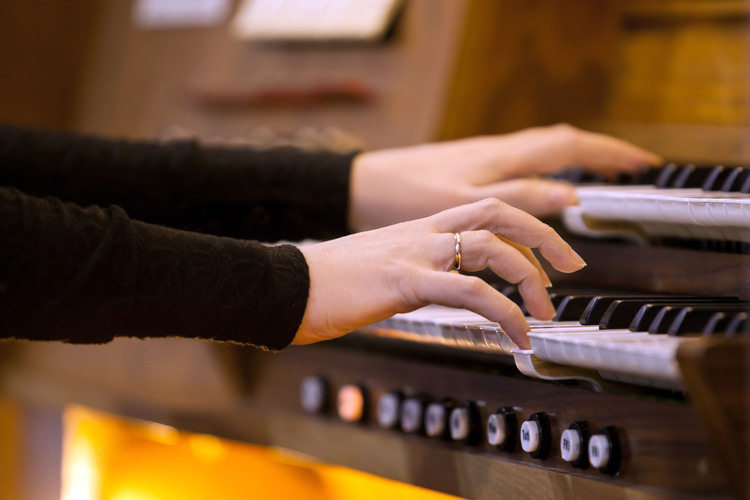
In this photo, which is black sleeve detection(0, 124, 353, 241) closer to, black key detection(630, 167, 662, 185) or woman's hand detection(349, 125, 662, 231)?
woman's hand detection(349, 125, 662, 231)

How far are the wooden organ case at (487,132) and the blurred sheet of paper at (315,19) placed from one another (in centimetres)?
3

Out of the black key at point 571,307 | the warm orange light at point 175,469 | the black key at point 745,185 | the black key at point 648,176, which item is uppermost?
the black key at point 745,185

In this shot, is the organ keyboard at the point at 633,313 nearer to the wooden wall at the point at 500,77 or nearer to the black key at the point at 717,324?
the black key at the point at 717,324

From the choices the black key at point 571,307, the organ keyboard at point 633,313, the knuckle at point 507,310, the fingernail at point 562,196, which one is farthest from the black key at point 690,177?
the knuckle at point 507,310

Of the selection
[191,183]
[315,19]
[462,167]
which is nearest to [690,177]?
[462,167]

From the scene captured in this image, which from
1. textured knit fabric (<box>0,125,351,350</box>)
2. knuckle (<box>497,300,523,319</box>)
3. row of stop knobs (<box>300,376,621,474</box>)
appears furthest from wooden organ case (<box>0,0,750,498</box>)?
textured knit fabric (<box>0,125,351,350</box>)

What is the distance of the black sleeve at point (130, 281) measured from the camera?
2.31 ft

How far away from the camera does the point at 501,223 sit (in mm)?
744

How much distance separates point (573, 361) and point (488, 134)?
79 centimetres

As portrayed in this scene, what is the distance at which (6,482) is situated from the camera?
5.63 feet

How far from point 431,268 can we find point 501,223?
76mm

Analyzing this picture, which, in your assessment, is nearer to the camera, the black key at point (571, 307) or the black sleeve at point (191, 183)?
the black key at point (571, 307)

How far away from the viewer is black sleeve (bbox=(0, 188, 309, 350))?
2.31ft

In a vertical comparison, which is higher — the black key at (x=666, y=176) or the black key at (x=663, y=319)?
the black key at (x=666, y=176)
